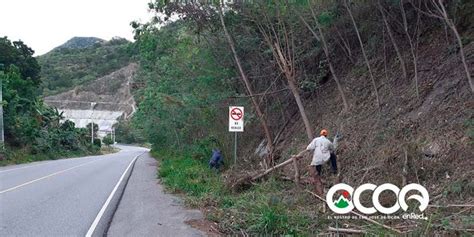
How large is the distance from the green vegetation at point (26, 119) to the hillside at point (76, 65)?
5790 centimetres

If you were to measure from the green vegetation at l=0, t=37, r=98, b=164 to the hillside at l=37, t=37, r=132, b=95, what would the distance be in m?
57.9

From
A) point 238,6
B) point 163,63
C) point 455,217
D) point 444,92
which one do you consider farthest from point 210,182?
point 163,63

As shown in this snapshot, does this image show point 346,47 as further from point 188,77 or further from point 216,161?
point 188,77

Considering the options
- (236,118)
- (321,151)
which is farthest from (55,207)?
(321,151)

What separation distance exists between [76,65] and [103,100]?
11633 millimetres

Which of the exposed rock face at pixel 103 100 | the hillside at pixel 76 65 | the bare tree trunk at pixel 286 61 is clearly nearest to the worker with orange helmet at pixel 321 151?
the bare tree trunk at pixel 286 61

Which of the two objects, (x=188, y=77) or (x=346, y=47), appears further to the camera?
(x=188, y=77)

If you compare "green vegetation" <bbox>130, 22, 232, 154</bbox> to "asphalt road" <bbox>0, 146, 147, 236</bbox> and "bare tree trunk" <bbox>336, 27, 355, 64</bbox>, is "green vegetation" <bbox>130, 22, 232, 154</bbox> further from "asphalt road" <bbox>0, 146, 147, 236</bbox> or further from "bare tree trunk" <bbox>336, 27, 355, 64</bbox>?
"asphalt road" <bbox>0, 146, 147, 236</bbox>

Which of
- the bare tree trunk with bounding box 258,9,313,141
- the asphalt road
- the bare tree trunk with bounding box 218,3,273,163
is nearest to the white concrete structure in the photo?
the asphalt road

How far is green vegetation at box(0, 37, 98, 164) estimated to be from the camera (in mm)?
37500

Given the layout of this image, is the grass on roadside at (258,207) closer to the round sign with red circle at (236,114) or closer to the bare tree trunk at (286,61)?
the round sign with red circle at (236,114)

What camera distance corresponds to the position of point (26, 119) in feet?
138

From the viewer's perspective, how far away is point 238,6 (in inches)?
655

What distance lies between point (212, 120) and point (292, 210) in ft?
46.9
